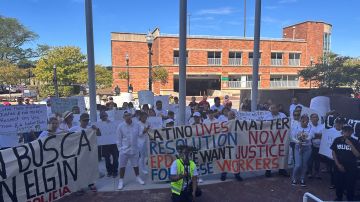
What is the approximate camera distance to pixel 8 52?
60.2m

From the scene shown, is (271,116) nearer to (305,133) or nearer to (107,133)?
(305,133)

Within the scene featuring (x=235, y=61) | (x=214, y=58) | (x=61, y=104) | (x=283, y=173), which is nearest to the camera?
(x=283, y=173)

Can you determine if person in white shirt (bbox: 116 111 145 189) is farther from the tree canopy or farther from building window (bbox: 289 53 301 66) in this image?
building window (bbox: 289 53 301 66)

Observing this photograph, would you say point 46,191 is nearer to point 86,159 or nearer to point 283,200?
point 86,159

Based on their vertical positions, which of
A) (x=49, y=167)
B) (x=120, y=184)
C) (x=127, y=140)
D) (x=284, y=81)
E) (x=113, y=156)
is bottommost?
(x=120, y=184)

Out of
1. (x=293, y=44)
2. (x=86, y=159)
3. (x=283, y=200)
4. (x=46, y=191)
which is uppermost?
(x=293, y=44)

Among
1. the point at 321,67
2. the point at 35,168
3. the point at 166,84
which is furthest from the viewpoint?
the point at 166,84

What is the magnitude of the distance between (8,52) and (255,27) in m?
62.0

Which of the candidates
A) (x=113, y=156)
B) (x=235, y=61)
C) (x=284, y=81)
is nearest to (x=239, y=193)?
(x=113, y=156)

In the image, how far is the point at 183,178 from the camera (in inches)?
216

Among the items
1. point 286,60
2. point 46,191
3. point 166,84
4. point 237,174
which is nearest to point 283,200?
point 237,174

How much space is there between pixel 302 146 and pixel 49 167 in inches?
204

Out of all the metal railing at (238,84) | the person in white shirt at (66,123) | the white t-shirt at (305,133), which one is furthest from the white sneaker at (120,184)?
the metal railing at (238,84)

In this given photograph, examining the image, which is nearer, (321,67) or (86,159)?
(86,159)
